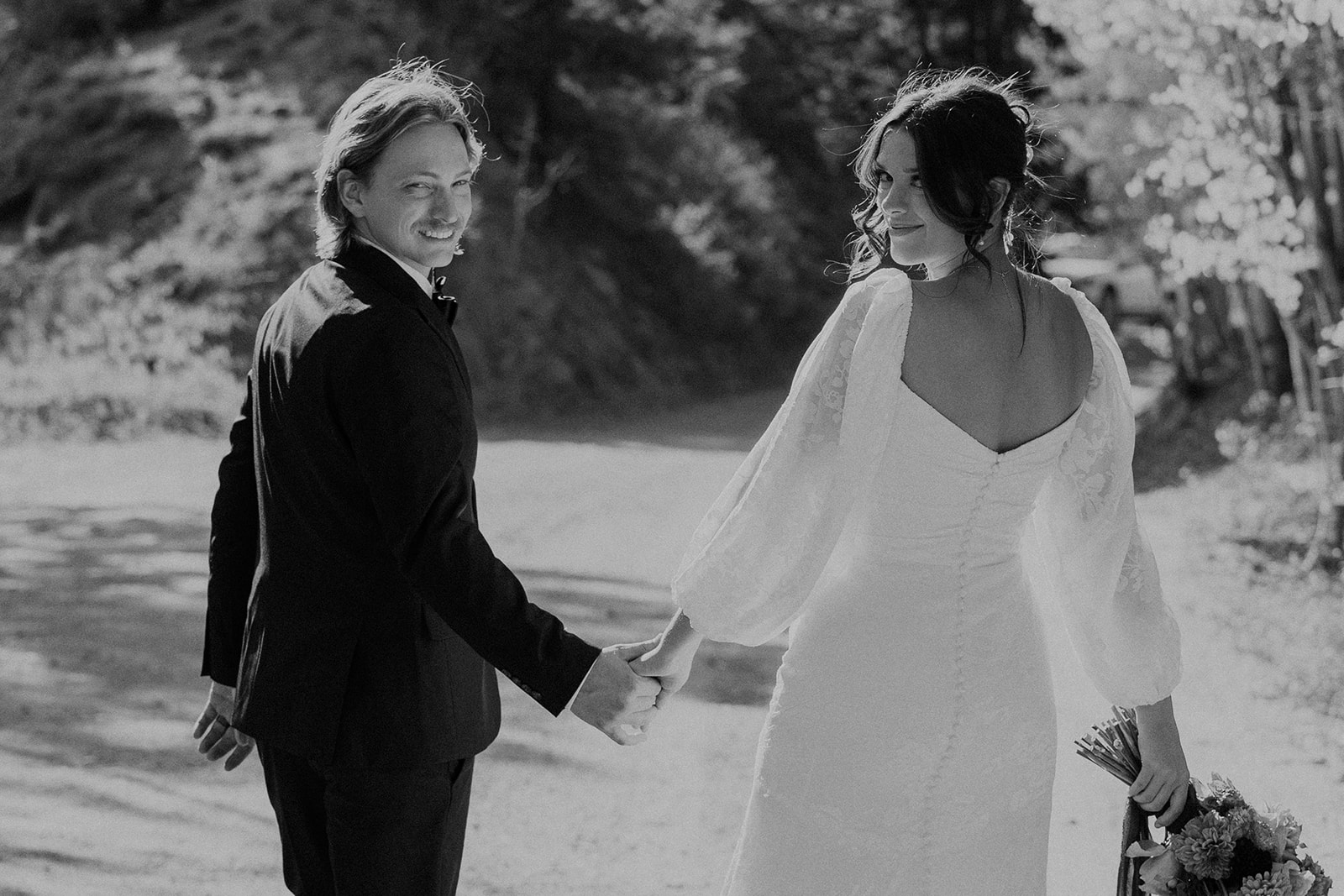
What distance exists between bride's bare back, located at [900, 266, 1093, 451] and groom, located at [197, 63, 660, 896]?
0.79 meters

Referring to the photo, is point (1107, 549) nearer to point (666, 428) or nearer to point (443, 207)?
point (443, 207)

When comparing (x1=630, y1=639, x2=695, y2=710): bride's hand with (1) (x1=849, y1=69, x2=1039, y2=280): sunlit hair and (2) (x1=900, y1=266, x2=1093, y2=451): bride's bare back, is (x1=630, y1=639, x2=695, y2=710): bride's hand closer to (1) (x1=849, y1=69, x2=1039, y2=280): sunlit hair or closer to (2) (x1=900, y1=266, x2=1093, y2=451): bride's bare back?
(2) (x1=900, y1=266, x2=1093, y2=451): bride's bare back

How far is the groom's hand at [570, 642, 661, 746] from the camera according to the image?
2.95 m

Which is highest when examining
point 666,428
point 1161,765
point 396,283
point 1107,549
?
point 396,283

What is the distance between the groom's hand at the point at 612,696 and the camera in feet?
9.68

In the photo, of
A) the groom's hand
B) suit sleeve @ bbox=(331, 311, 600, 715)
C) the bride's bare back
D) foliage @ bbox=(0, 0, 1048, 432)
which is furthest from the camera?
foliage @ bbox=(0, 0, 1048, 432)

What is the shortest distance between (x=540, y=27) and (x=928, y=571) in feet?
63.1

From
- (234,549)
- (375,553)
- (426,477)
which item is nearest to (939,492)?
(426,477)

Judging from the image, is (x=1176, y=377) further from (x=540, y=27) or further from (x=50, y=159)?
(x=50, y=159)

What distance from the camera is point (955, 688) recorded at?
2900mm

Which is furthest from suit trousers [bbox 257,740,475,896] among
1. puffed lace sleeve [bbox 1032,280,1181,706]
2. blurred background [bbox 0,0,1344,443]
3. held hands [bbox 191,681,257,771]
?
blurred background [bbox 0,0,1344,443]

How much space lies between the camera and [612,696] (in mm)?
2961

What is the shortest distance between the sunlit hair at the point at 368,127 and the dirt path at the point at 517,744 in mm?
2656

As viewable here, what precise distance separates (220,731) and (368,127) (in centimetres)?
133
